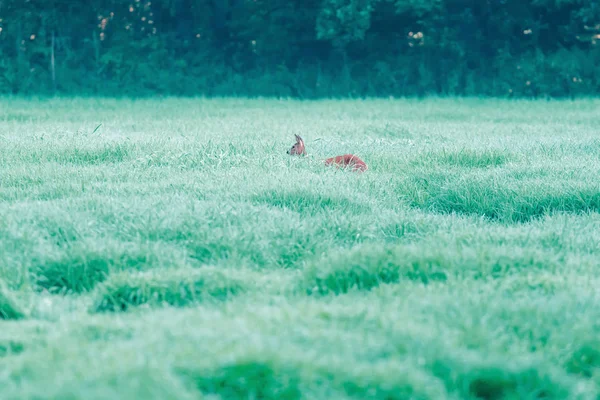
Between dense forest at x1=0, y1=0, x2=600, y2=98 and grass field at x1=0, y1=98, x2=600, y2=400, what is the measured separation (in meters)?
15.9

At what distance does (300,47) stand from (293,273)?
2234 cm

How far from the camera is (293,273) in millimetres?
3854

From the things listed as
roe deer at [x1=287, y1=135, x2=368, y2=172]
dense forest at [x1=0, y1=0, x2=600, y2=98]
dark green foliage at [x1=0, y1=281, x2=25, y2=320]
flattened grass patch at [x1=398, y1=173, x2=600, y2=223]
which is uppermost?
dense forest at [x1=0, y1=0, x2=600, y2=98]

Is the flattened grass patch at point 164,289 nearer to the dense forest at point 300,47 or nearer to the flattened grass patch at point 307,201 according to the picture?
the flattened grass patch at point 307,201

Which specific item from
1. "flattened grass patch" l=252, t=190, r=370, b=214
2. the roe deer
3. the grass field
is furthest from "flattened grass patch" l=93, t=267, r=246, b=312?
the roe deer

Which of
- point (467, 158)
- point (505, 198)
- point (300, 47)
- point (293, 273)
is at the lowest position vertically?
point (293, 273)

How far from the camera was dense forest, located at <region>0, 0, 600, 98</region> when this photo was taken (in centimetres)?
2223

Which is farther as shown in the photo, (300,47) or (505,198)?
(300,47)

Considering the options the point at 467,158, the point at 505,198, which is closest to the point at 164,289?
the point at 505,198

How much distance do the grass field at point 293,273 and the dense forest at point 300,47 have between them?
1593 cm

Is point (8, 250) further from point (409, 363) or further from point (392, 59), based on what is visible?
point (392, 59)

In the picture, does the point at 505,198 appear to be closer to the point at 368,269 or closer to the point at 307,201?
the point at 307,201

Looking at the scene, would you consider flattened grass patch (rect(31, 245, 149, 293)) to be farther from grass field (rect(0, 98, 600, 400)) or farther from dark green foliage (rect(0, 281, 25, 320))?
dark green foliage (rect(0, 281, 25, 320))

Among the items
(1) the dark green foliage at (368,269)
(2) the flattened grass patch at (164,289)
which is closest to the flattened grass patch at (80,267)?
(2) the flattened grass patch at (164,289)
